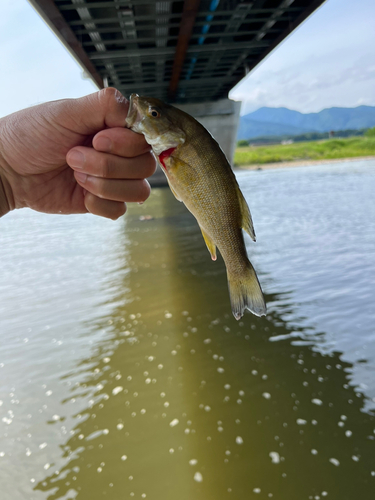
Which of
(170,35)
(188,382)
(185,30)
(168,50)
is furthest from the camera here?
(168,50)

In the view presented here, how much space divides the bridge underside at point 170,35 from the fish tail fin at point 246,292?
30.7ft

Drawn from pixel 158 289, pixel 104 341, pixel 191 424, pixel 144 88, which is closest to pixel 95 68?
pixel 144 88

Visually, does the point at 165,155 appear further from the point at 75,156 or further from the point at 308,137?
the point at 308,137

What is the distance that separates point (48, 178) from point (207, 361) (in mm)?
3275

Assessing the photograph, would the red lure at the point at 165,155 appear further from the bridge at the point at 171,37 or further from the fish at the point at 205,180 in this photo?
the bridge at the point at 171,37

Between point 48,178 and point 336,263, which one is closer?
point 48,178

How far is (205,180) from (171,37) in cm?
1217

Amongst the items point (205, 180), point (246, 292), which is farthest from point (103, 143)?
point (246, 292)

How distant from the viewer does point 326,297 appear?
277 inches

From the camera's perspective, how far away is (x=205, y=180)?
1869mm

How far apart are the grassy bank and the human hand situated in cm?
5454

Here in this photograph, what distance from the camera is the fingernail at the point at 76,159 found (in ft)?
7.93

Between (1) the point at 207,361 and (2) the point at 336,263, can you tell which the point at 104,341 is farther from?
(2) the point at 336,263

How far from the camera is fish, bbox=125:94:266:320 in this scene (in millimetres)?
1860
